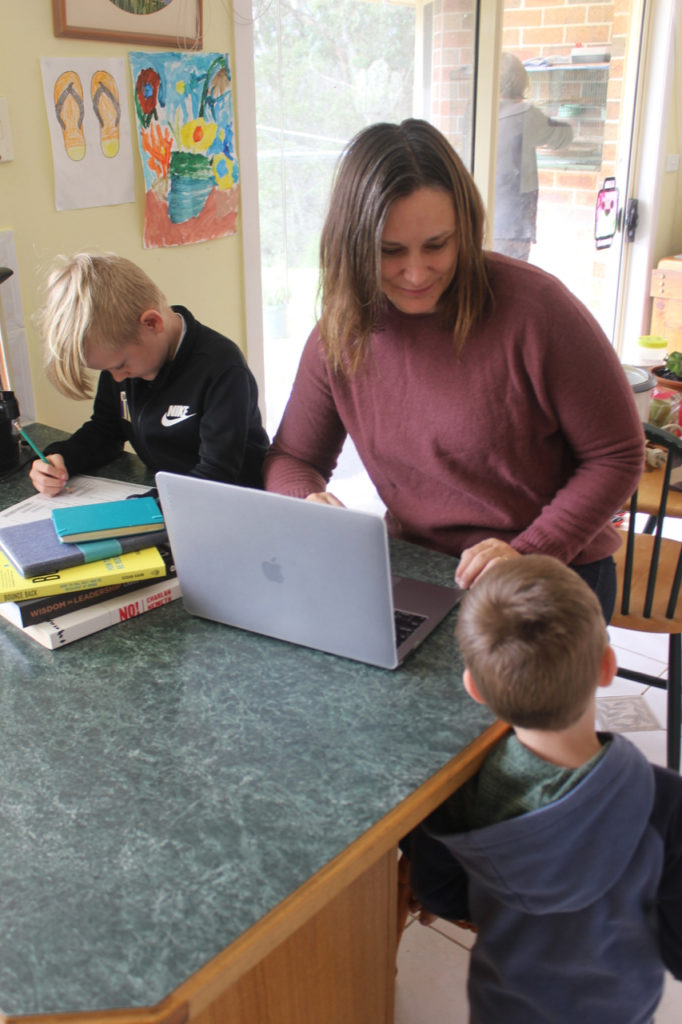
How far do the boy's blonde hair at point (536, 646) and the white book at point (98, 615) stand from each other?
50cm

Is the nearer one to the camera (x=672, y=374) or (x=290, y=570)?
(x=290, y=570)

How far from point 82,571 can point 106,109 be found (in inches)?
47.6

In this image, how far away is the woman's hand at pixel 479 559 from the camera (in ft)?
3.87

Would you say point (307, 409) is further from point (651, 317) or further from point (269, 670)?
point (651, 317)

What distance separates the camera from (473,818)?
0.96 meters

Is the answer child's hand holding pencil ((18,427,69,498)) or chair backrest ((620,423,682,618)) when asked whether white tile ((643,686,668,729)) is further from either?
child's hand holding pencil ((18,427,69,498))

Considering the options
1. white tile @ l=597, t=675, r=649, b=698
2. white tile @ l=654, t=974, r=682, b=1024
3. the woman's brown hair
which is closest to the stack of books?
the woman's brown hair

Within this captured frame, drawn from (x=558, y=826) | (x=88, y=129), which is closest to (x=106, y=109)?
(x=88, y=129)

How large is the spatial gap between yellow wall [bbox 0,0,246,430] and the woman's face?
95 centimetres

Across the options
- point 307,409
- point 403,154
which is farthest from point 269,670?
point 403,154

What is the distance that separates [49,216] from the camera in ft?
6.19

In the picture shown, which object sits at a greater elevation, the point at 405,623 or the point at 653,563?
the point at 405,623

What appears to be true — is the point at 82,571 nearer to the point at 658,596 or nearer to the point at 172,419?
the point at 172,419

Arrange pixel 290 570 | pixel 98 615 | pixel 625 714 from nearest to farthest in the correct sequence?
pixel 290 570, pixel 98 615, pixel 625 714
